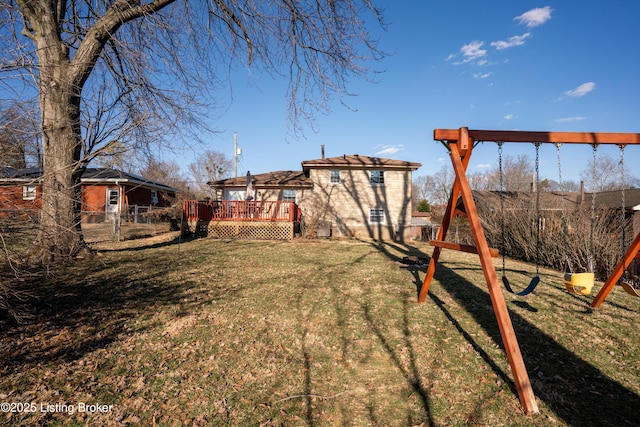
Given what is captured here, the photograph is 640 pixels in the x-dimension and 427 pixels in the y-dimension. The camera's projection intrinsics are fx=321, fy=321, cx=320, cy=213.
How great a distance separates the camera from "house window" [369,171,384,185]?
66.2 feet

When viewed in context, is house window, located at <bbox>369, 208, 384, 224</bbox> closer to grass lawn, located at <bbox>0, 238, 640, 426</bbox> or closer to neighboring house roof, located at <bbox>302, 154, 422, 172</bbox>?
neighboring house roof, located at <bbox>302, 154, 422, 172</bbox>

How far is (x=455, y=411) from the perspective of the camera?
3.40m

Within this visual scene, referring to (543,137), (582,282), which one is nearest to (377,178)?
(543,137)

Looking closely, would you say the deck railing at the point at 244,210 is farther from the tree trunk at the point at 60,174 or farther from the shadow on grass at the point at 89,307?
the shadow on grass at the point at 89,307

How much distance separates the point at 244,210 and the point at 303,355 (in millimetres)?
12295

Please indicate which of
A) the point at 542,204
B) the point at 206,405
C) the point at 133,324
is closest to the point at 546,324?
the point at 206,405

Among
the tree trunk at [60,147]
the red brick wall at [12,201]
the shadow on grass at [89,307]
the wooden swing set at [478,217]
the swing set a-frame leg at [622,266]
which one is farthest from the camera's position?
the swing set a-frame leg at [622,266]

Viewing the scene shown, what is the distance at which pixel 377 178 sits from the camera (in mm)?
20266

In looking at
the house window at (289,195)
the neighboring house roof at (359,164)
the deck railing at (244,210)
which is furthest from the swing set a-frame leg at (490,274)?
the house window at (289,195)

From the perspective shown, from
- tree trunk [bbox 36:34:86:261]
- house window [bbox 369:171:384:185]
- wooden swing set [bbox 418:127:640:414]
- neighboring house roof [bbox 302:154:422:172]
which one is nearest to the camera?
wooden swing set [bbox 418:127:640:414]

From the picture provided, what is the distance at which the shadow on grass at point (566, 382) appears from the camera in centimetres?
332

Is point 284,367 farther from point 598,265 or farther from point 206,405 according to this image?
point 598,265

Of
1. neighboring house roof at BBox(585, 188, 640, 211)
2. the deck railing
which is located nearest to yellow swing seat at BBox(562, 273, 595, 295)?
the deck railing

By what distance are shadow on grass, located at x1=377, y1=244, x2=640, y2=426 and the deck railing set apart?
11.3m
